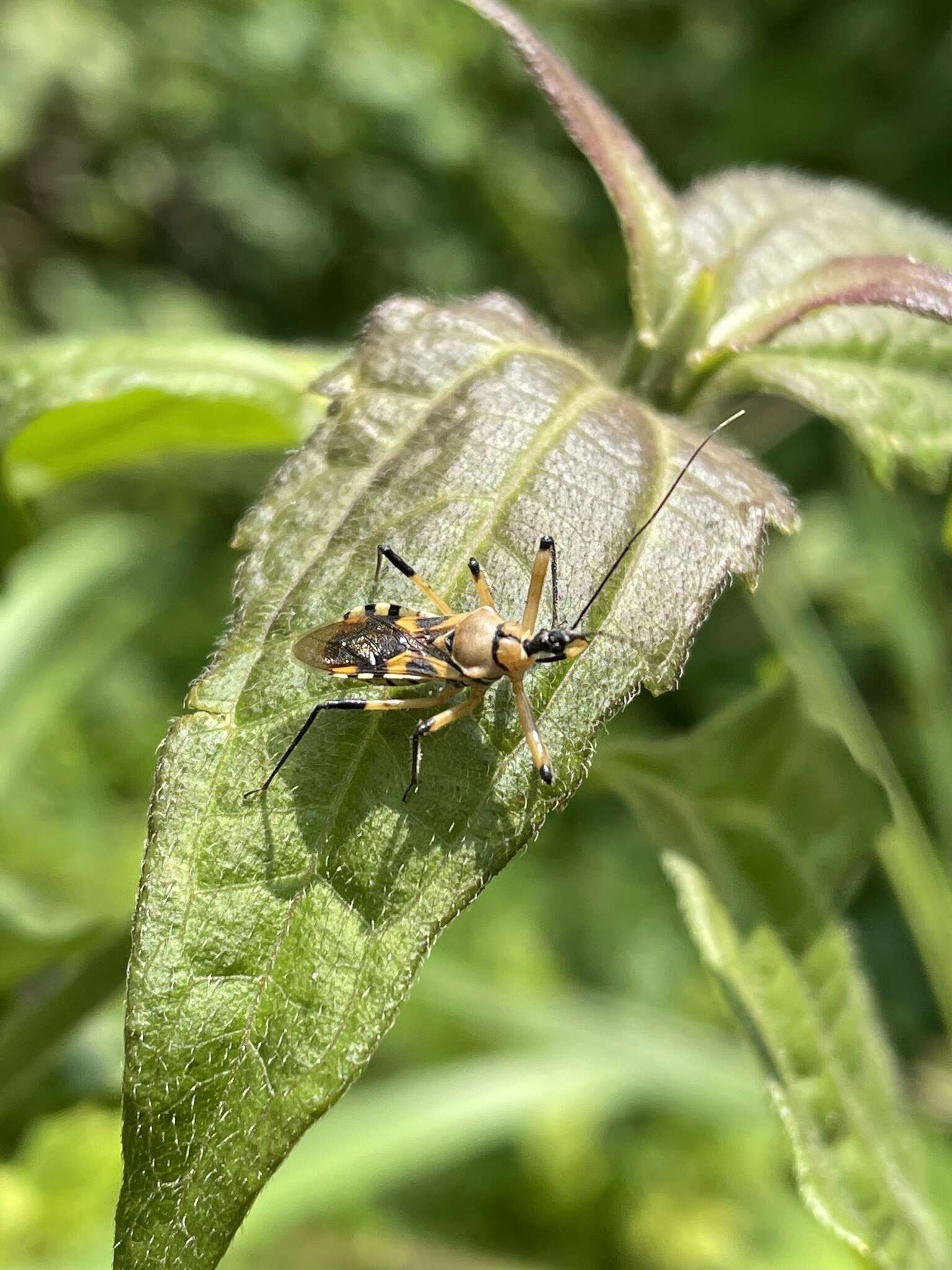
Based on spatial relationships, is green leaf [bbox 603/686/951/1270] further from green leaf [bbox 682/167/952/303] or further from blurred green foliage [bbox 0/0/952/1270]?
green leaf [bbox 682/167/952/303]

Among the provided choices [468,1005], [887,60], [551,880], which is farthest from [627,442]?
[887,60]

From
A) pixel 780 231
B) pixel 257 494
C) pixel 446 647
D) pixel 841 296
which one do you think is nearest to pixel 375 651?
pixel 446 647

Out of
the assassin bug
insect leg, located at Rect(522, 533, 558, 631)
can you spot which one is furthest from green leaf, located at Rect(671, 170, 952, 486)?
insect leg, located at Rect(522, 533, 558, 631)

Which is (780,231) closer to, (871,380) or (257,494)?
(871,380)

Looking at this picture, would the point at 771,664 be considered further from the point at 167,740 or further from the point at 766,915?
the point at 167,740

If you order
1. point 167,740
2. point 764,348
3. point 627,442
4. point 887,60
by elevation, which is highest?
point 887,60

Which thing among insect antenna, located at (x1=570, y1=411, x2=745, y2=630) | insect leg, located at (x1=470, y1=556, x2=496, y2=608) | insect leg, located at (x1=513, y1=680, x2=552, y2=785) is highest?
insect antenna, located at (x1=570, y1=411, x2=745, y2=630)
